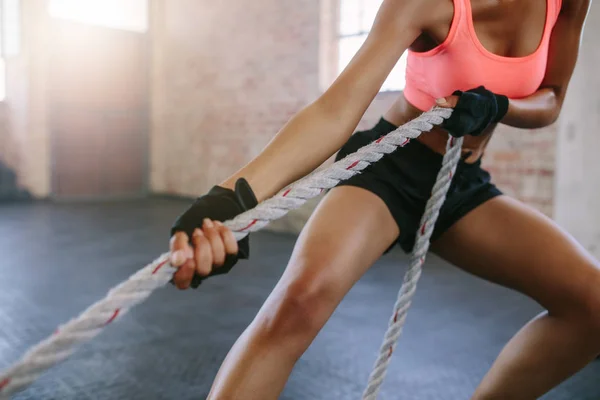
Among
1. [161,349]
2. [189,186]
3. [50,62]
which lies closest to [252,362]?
[161,349]

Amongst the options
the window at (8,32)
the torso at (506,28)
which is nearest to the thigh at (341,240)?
the torso at (506,28)

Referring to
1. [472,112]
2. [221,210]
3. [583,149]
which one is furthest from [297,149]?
[583,149]

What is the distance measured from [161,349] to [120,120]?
16.2 feet

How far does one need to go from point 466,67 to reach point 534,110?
18 centimetres

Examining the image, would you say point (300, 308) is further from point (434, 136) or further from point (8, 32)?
point (8, 32)

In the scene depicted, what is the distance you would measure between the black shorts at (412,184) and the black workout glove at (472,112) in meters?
0.16

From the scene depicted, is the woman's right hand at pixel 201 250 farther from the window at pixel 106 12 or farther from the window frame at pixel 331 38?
the window at pixel 106 12

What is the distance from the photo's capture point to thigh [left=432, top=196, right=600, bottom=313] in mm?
978

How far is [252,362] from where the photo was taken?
80 centimetres

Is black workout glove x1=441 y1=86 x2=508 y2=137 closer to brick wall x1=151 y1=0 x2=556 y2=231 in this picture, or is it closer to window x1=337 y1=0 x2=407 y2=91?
brick wall x1=151 y1=0 x2=556 y2=231

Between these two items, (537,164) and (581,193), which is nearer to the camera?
(581,193)

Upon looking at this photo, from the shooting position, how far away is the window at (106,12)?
5.75 meters

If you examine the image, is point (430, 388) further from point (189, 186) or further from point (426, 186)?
point (189, 186)

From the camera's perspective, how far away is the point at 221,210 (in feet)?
2.11
